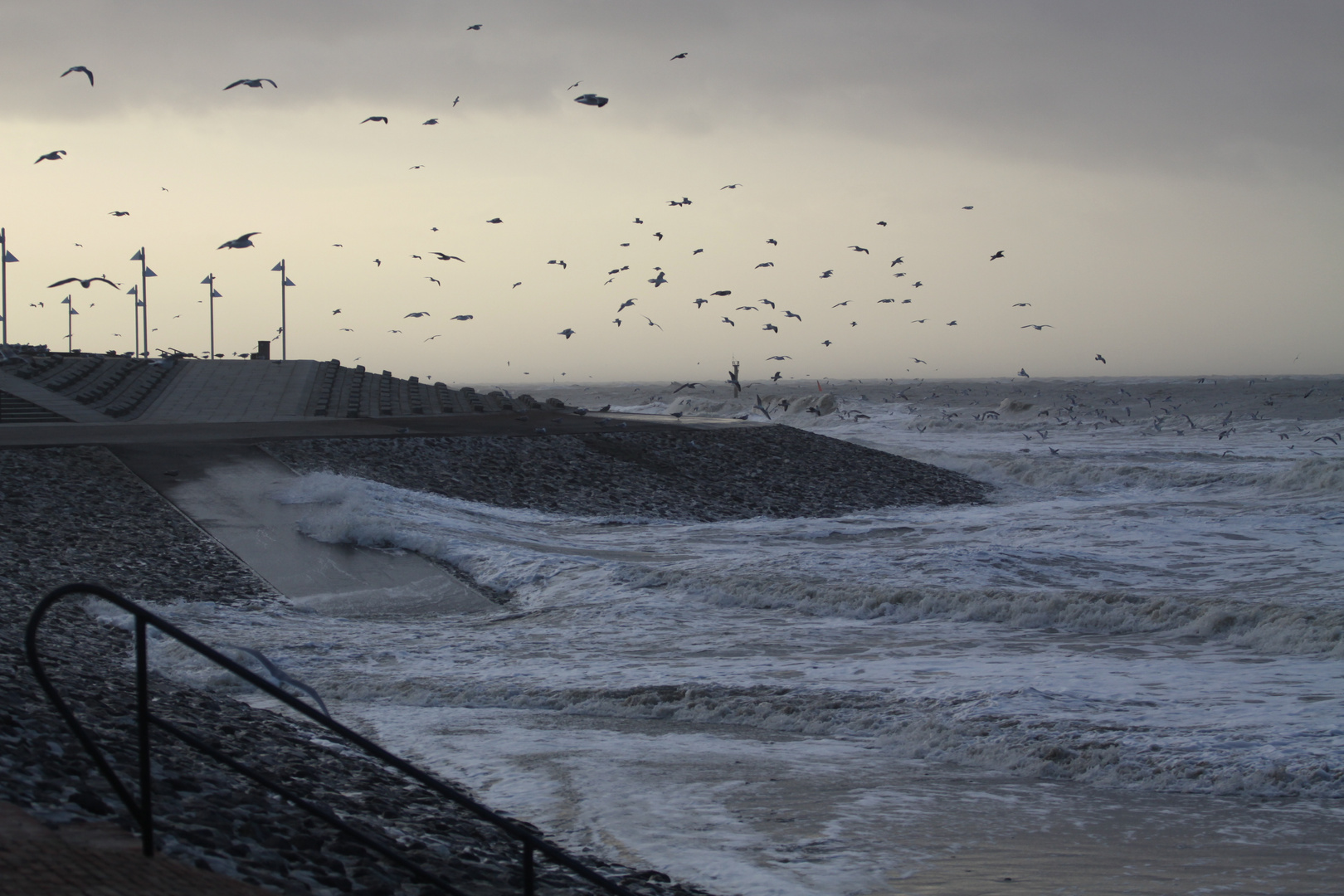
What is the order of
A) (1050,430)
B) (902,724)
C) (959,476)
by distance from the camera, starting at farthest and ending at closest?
(1050,430)
(959,476)
(902,724)

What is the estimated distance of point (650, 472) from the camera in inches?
1011

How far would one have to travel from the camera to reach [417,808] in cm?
649

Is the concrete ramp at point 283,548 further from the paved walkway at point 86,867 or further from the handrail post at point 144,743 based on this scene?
the handrail post at point 144,743

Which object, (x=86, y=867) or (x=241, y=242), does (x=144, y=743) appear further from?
(x=241, y=242)

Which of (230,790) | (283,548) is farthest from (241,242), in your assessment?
(230,790)

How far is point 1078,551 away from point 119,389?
29.0 meters

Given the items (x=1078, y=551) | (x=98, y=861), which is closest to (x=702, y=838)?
(x=98, y=861)

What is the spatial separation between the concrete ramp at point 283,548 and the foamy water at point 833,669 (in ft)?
1.79

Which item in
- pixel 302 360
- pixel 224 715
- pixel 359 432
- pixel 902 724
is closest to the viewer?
pixel 224 715

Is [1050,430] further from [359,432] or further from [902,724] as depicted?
[902,724]

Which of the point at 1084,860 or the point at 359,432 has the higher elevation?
the point at 359,432

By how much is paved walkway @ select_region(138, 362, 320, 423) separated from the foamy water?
41.8 feet

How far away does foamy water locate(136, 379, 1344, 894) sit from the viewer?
286 inches

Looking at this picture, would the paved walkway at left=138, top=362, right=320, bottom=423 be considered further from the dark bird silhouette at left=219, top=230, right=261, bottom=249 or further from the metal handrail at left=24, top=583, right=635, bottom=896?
the metal handrail at left=24, top=583, right=635, bottom=896
